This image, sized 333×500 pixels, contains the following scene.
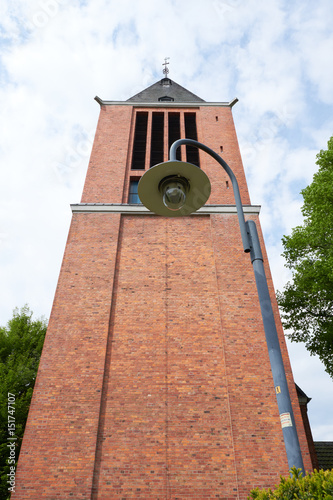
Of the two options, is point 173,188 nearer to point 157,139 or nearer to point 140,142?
point 140,142

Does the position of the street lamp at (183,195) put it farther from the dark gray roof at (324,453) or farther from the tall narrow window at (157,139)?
the dark gray roof at (324,453)

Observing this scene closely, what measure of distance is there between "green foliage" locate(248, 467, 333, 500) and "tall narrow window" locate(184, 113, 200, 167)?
13623 mm

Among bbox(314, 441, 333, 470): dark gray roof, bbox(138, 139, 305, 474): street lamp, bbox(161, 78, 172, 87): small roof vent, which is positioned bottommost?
bbox(314, 441, 333, 470): dark gray roof

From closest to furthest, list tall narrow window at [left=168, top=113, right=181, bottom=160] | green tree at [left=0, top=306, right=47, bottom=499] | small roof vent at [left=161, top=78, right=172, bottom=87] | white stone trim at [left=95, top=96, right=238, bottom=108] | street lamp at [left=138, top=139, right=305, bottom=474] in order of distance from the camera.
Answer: street lamp at [left=138, top=139, right=305, bottom=474] < green tree at [left=0, top=306, right=47, bottom=499] < tall narrow window at [left=168, top=113, right=181, bottom=160] < white stone trim at [left=95, top=96, right=238, bottom=108] < small roof vent at [left=161, top=78, right=172, bottom=87]

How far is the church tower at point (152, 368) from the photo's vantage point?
317 inches

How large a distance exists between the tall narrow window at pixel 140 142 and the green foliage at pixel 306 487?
1373 centimetres

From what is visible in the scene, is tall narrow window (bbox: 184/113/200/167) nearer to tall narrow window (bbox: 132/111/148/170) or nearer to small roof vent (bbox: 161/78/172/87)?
tall narrow window (bbox: 132/111/148/170)

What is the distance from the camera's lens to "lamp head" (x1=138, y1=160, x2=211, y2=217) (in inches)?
195

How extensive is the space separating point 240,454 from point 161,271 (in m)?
5.46

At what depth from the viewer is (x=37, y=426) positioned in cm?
851

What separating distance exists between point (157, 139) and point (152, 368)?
464 inches

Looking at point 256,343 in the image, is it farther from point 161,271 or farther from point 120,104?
point 120,104

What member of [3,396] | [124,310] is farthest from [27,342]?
[124,310]

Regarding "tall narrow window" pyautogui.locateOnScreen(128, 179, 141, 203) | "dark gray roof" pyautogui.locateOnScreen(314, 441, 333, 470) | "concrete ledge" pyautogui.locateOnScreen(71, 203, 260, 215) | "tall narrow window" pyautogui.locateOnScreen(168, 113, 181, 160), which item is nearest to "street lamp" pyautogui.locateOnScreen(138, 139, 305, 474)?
"concrete ledge" pyautogui.locateOnScreen(71, 203, 260, 215)
